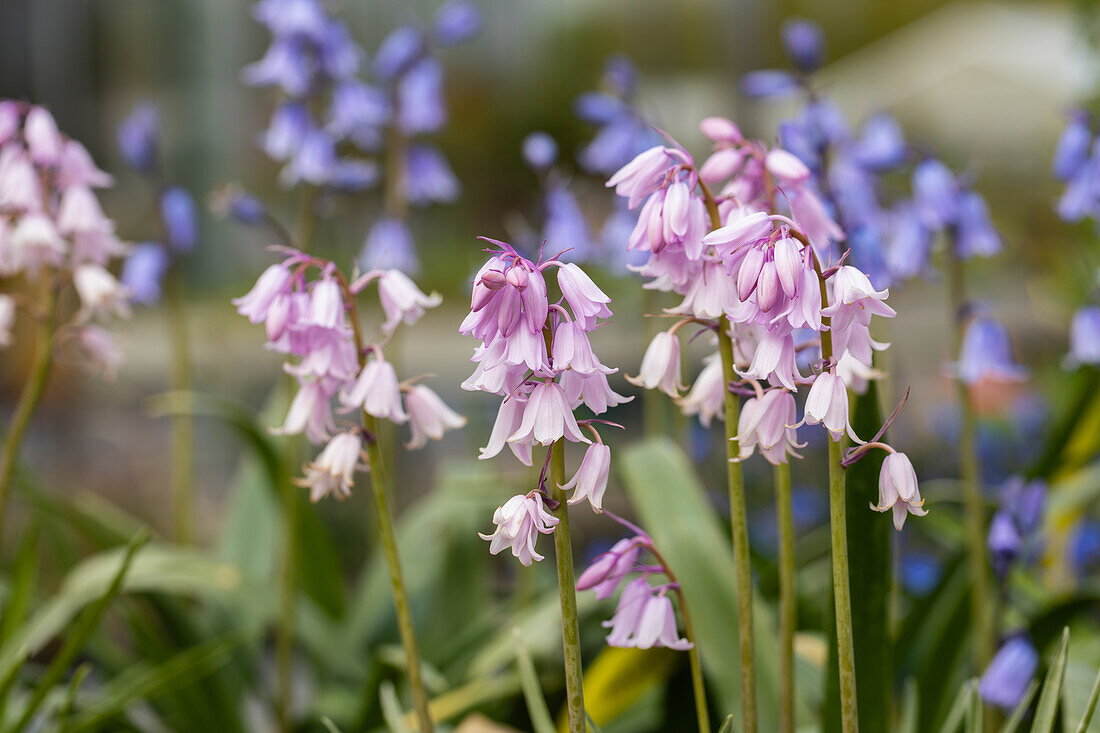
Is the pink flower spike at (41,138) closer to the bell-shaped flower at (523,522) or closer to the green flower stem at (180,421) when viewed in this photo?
the green flower stem at (180,421)

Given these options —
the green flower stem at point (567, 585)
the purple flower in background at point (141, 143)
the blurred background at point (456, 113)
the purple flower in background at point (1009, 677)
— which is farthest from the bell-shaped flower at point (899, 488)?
the blurred background at point (456, 113)

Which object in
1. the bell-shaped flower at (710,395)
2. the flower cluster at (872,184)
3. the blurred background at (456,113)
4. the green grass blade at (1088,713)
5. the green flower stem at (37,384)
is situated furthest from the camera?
the blurred background at (456,113)

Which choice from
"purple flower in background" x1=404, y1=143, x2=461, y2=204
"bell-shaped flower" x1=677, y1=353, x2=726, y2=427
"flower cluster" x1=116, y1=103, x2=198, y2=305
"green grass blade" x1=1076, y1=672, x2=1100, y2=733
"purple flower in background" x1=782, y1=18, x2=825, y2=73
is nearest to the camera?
"green grass blade" x1=1076, y1=672, x2=1100, y2=733

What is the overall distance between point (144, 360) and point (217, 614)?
4.95 m

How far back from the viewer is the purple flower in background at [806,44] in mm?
1716

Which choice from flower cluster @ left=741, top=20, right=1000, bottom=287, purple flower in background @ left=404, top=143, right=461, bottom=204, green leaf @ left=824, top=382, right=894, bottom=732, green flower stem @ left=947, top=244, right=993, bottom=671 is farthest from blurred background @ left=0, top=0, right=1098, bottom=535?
green leaf @ left=824, top=382, right=894, bottom=732

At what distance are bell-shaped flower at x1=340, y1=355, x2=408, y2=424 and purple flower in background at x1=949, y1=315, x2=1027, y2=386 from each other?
44.4 inches

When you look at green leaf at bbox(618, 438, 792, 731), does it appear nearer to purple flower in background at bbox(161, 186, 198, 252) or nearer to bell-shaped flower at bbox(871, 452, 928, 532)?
bell-shaped flower at bbox(871, 452, 928, 532)

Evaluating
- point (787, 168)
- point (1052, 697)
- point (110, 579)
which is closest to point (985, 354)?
point (1052, 697)

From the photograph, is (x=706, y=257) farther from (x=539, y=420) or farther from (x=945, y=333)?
(x=945, y=333)

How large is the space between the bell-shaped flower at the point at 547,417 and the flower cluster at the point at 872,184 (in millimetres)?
868

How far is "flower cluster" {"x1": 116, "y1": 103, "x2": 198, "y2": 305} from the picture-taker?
7.56 ft

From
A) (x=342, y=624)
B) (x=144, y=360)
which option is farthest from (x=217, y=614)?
(x=144, y=360)

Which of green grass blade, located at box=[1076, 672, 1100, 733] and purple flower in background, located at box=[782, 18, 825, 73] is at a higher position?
purple flower in background, located at box=[782, 18, 825, 73]
